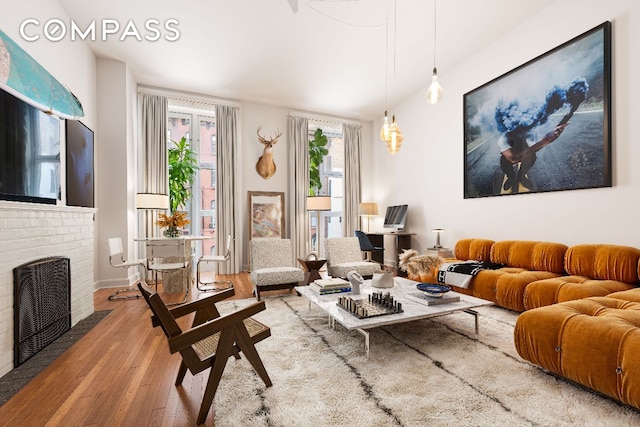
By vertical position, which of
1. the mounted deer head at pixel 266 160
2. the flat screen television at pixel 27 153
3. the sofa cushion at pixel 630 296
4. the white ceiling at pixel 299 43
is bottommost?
the sofa cushion at pixel 630 296

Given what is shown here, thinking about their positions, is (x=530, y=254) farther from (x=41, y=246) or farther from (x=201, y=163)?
(x=201, y=163)

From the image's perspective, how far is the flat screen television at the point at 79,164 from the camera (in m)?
3.52

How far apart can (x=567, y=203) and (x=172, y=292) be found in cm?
527

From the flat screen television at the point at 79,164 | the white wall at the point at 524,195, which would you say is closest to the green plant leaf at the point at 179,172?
the flat screen television at the point at 79,164

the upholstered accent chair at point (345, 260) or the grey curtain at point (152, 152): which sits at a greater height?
the grey curtain at point (152, 152)

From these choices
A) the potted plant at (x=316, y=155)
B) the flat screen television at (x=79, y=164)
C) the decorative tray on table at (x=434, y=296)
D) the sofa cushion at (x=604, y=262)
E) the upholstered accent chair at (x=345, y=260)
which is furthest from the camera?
the potted plant at (x=316, y=155)

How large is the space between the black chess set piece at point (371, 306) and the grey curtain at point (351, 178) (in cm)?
450

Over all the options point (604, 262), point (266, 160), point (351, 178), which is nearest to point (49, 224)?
point (266, 160)

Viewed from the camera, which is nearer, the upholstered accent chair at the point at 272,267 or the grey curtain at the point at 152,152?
the upholstered accent chair at the point at 272,267

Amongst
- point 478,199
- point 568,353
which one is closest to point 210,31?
point 478,199

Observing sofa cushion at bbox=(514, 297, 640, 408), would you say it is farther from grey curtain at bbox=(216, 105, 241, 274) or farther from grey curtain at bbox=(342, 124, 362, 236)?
grey curtain at bbox=(342, 124, 362, 236)

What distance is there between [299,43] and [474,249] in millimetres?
3839

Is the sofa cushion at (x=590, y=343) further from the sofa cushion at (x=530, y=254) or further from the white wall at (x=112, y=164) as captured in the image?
the white wall at (x=112, y=164)

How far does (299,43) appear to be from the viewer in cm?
431
